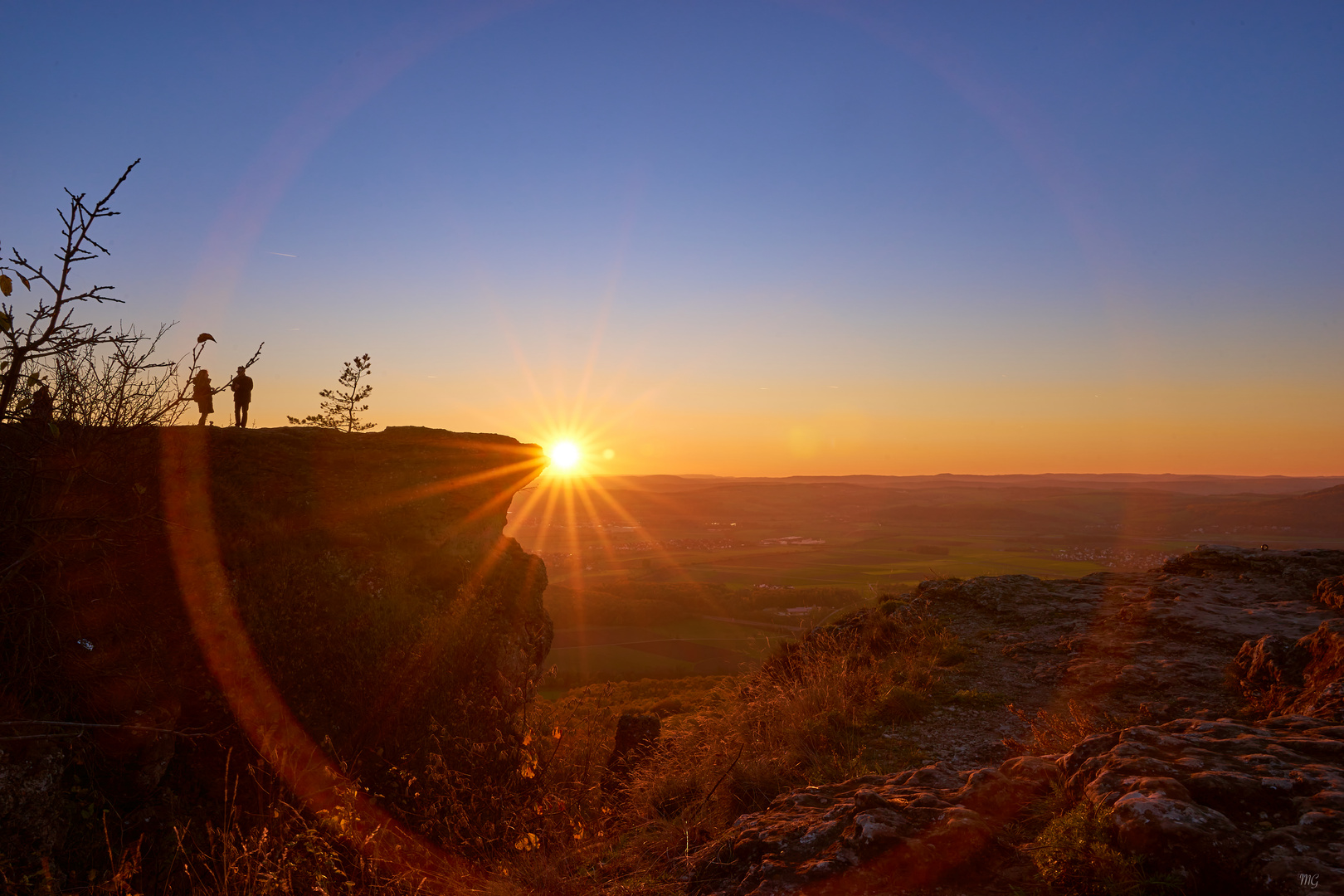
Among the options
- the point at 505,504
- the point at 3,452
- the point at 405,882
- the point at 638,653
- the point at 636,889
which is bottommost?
the point at 638,653

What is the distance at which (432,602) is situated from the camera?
10.8 meters

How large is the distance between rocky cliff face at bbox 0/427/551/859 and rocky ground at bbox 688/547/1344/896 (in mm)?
3663

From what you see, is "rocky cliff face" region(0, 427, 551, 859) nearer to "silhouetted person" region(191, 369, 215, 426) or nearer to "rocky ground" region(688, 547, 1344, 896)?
"silhouetted person" region(191, 369, 215, 426)

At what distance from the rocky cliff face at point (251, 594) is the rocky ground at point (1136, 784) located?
366 cm

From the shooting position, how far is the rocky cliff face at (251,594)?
6105 millimetres

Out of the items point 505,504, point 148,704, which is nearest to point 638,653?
point 505,504

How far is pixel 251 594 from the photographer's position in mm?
8734

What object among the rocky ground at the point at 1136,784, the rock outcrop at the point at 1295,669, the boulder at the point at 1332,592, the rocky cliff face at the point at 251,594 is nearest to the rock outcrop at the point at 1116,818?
the rocky ground at the point at 1136,784

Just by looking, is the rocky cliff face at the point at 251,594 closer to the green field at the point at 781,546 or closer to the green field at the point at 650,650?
the green field at the point at 781,546

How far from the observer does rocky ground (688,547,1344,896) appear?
245 cm

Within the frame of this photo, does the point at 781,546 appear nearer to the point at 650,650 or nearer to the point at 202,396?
the point at 650,650

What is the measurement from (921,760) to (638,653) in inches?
1357

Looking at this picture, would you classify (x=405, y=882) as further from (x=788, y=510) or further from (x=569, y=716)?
(x=788, y=510)

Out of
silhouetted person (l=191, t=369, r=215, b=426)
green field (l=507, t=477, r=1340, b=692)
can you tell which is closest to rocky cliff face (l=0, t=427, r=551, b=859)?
silhouetted person (l=191, t=369, r=215, b=426)
